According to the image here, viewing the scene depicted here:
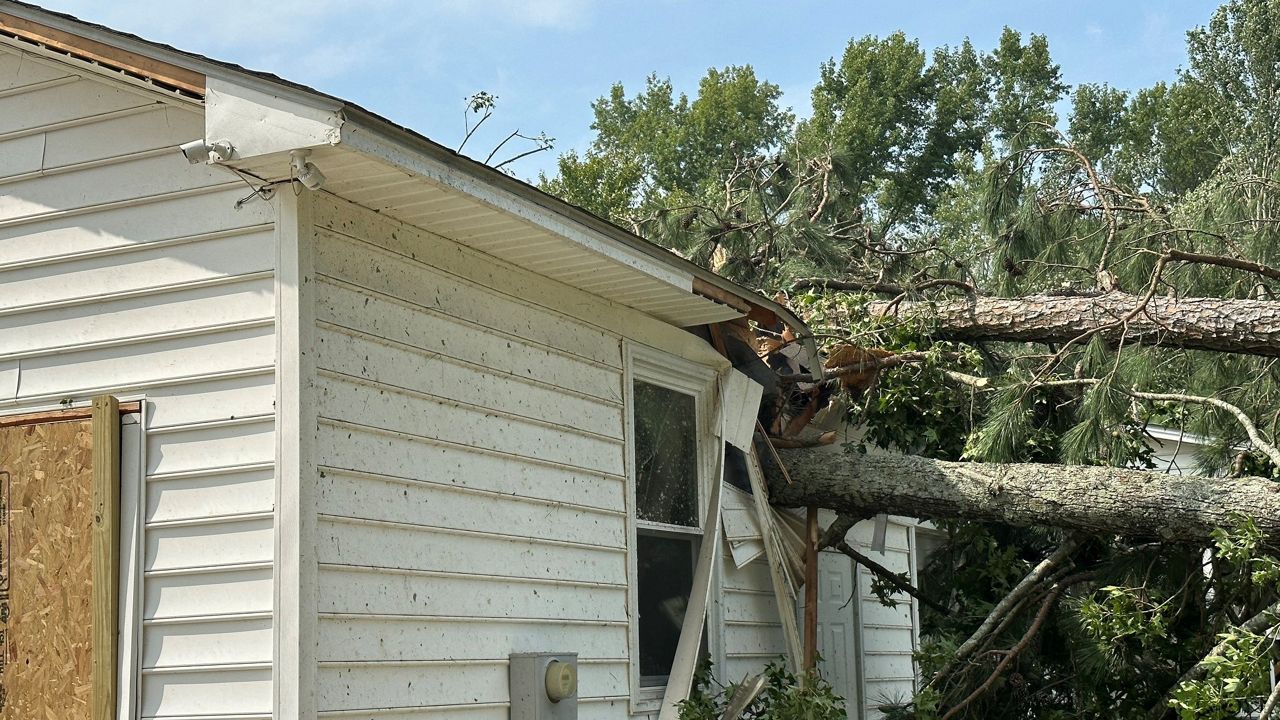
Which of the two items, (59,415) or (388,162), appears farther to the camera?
(59,415)

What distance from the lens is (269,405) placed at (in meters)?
4.84

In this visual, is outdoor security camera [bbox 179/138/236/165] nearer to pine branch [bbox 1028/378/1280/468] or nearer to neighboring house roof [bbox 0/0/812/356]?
neighboring house roof [bbox 0/0/812/356]

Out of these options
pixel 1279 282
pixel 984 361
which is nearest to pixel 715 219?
pixel 984 361

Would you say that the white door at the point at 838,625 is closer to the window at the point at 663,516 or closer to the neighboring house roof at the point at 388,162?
the window at the point at 663,516

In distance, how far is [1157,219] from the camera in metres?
9.30

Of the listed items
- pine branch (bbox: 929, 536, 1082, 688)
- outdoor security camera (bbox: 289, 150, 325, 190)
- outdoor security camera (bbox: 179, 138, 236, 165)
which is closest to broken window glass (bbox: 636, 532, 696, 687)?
pine branch (bbox: 929, 536, 1082, 688)

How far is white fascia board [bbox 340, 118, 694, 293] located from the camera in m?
4.62

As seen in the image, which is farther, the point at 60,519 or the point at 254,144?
the point at 60,519

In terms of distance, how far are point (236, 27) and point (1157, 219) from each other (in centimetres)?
2438

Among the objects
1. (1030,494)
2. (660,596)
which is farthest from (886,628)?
(660,596)

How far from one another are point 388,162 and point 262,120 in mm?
446

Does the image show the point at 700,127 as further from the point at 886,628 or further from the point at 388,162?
the point at 388,162

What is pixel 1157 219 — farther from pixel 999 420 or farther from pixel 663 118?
pixel 663 118

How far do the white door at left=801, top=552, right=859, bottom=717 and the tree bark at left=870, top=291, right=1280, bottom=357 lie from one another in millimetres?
1913
